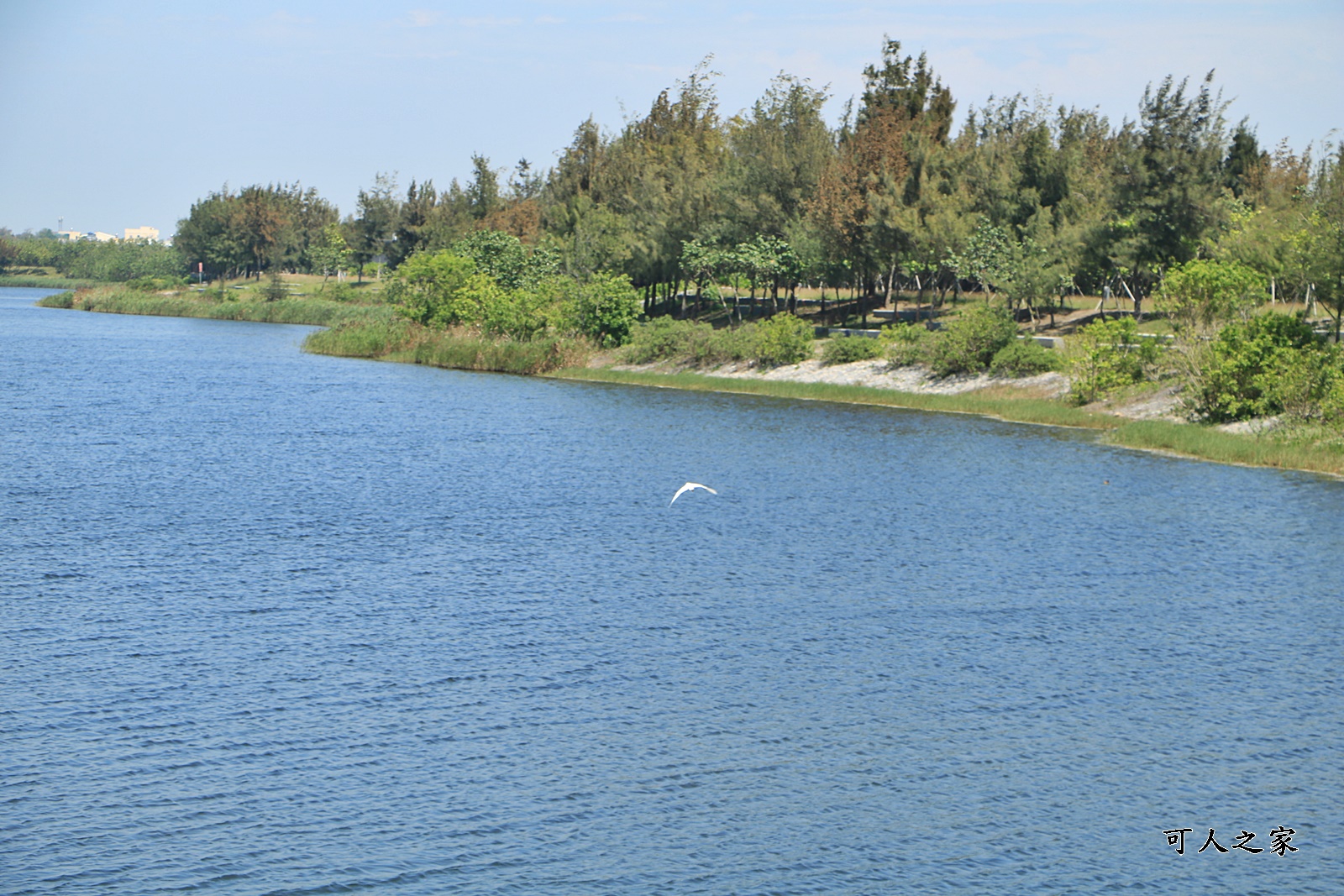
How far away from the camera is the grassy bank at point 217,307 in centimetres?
14788

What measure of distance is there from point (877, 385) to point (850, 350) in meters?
4.87

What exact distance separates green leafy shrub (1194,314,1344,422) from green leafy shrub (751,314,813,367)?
28743mm

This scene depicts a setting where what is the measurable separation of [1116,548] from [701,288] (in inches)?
2674

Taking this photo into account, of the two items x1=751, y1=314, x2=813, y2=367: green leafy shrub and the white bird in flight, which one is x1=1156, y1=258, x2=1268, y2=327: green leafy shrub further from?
the white bird in flight

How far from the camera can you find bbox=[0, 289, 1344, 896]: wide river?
1645 centimetres

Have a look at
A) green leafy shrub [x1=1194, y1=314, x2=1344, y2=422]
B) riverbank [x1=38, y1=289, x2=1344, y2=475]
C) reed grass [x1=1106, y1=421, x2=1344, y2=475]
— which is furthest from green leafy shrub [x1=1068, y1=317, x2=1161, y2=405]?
reed grass [x1=1106, y1=421, x2=1344, y2=475]

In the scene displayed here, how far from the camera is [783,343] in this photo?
8175 centimetres

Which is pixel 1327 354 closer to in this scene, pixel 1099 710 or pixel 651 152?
pixel 1099 710

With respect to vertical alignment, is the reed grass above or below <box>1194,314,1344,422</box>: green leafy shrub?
below

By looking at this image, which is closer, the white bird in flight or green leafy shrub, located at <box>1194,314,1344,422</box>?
the white bird in flight

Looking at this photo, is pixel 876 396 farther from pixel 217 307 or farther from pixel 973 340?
pixel 217 307

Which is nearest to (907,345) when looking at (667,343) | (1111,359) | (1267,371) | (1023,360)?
(1023,360)

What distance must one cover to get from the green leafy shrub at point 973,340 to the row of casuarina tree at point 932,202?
528cm

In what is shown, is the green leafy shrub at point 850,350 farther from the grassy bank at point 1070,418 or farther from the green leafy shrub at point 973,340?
the green leafy shrub at point 973,340
